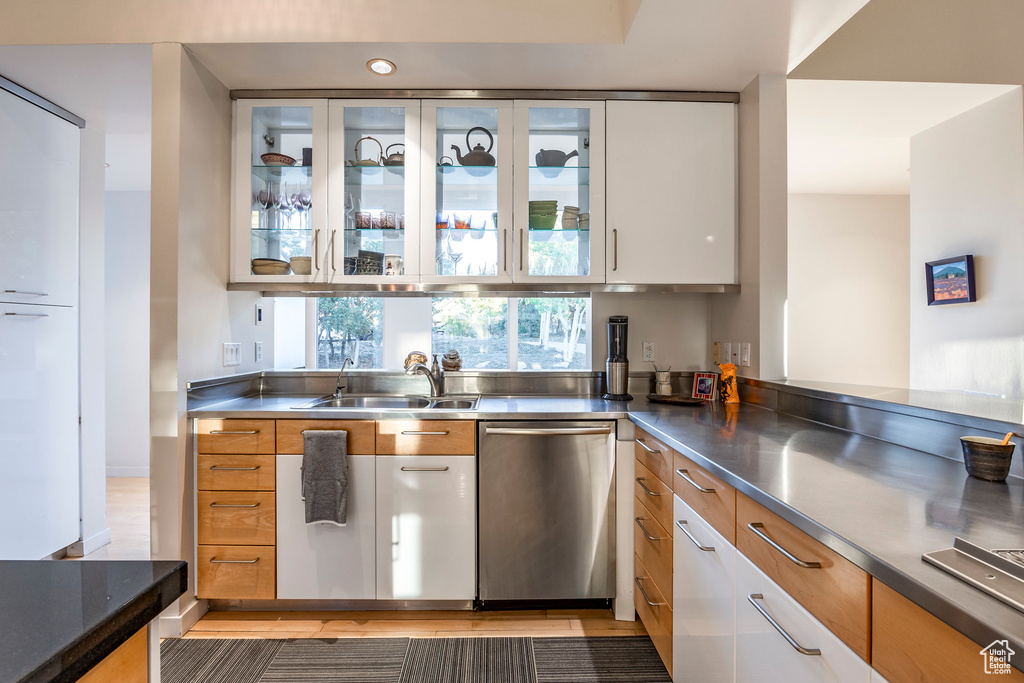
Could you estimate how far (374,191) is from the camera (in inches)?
97.3

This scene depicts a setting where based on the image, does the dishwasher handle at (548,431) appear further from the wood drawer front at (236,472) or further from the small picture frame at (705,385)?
the wood drawer front at (236,472)

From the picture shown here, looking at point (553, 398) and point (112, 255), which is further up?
point (112, 255)

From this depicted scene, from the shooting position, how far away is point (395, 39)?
2016 mm

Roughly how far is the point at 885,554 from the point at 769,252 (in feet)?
5.96

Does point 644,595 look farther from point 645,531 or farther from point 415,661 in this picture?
point 415,661

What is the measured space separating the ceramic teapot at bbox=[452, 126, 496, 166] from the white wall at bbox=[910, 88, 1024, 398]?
280cm

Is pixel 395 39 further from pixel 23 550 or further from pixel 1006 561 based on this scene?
pixel 23 550

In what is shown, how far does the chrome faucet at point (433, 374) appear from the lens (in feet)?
8.27

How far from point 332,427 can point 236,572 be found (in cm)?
71

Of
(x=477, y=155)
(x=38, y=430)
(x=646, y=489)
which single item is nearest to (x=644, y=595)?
(x=646, y=489)

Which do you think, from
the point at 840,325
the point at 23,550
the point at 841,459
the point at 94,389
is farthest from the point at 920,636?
the point at 840,325

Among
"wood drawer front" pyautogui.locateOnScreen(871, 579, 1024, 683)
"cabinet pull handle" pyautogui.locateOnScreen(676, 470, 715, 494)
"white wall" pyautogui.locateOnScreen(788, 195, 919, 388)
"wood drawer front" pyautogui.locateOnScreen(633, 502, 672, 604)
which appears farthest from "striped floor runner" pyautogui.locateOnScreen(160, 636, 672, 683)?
"white wall" pyautogui.locateOnScreen(788, 195, 919, 388)

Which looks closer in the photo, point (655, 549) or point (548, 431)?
point (655, 549)

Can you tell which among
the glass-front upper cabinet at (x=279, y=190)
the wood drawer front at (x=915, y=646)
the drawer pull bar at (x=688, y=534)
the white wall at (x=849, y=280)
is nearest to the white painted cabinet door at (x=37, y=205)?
the glass-front upper cabinet at (x=279, y=190)
